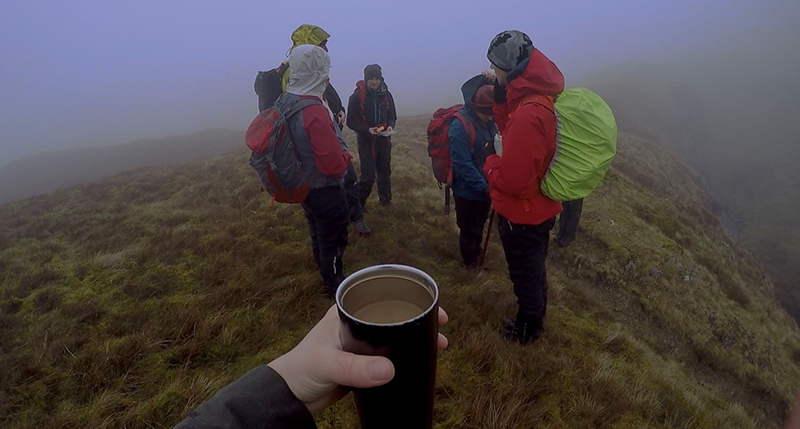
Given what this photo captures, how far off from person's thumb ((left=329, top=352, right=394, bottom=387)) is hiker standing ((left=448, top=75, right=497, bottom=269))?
4125 millimetres

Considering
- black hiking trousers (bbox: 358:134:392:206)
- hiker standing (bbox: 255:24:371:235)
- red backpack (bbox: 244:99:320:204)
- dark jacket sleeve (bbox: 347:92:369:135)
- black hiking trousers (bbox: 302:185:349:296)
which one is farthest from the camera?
black hiking trousers (bbox: 358:134:392:206)

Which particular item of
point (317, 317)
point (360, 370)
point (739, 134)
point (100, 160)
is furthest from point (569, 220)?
point (739, 134)

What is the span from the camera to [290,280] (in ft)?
17.9

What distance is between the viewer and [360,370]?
1.22m

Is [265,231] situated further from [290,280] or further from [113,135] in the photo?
[113,135]

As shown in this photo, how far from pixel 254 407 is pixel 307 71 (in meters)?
3.64

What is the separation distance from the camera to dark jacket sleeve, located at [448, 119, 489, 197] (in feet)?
16.9

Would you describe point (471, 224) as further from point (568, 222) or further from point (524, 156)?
point (568, 222)

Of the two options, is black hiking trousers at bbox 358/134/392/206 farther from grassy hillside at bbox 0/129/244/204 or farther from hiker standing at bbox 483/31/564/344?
grassy hillside at bbox 0/129/244/204

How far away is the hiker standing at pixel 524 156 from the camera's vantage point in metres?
3.37

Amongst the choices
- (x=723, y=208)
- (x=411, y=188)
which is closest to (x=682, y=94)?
(x=723, y=208)

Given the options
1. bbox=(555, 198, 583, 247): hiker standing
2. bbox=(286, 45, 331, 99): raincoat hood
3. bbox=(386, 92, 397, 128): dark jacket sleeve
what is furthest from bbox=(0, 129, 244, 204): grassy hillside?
bbox=(286, 45, 331, 99): raincoat hood

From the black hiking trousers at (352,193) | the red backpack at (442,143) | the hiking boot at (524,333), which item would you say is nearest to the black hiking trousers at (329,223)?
the black hiking trousers at (352,193)

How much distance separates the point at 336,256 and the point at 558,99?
10.1 ft
